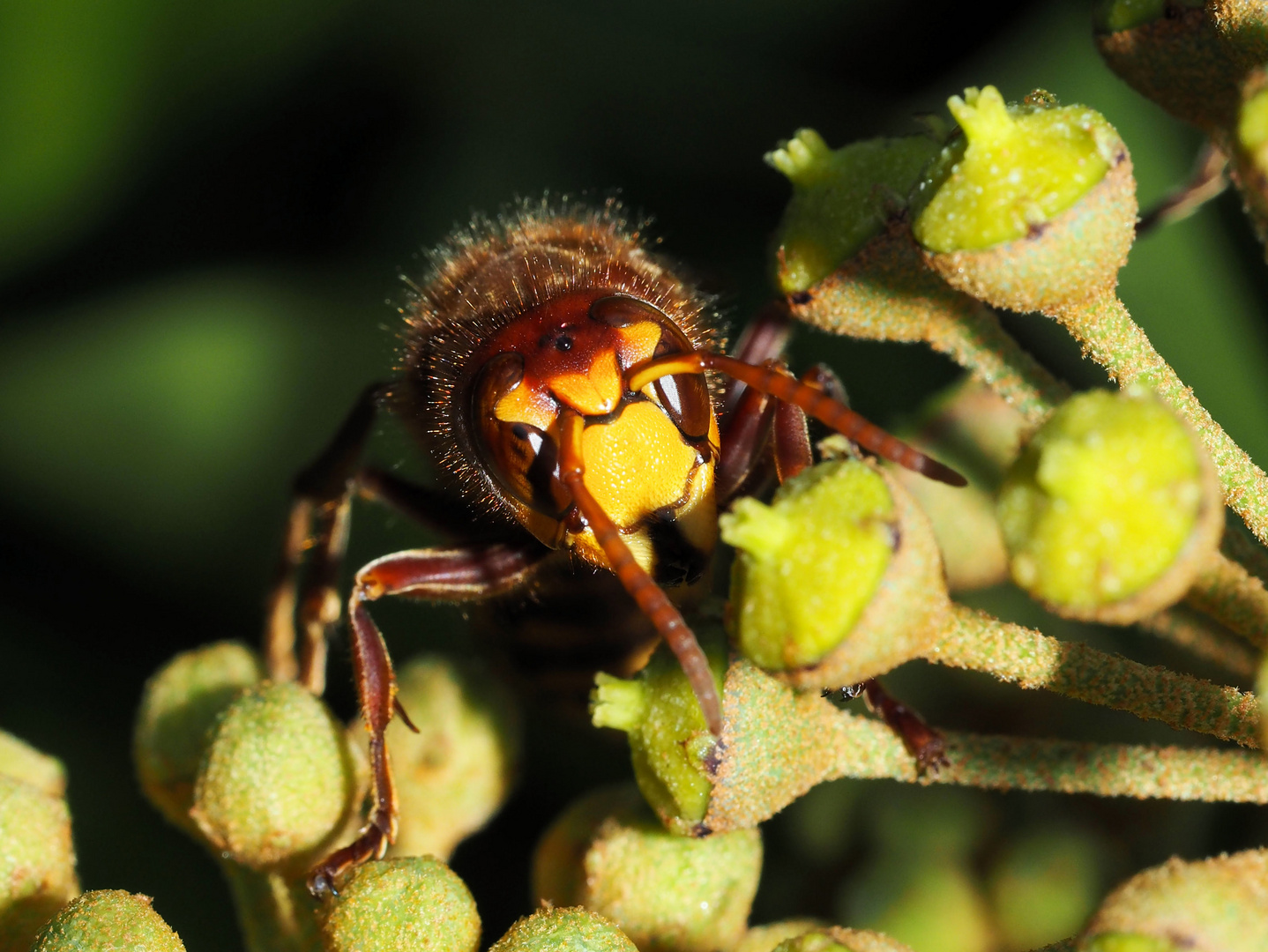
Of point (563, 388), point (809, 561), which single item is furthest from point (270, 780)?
point (809, 561)

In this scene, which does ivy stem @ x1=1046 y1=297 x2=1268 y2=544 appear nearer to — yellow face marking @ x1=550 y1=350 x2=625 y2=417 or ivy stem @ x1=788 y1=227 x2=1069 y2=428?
ivy stem @ x1=788 y1=227 x2=1069 y2=428

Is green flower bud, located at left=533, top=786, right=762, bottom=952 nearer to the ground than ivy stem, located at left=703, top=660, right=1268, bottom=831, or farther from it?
nearer to the ground

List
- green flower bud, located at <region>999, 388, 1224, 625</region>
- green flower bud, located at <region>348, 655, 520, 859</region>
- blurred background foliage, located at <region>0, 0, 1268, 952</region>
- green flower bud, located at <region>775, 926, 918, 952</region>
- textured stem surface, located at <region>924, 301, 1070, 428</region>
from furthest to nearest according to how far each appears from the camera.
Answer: blurred background foliage, located at <region>0, 0, 1268, 952</region> < green flower bud, located at <region>348, 655, 520, 859</region> < textured stem surface, located at <region>924, 301, 1070, 428</region> < green flower bud, located at <region>775, 926, 918, 952</region> < green flower bud, located at <region>999, 388, 1224, 625</region>

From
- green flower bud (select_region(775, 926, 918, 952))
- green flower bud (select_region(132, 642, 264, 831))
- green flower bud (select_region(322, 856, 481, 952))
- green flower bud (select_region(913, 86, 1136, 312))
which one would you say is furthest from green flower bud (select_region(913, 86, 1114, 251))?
green flower bud (select_region(132, 642, 264, 831))

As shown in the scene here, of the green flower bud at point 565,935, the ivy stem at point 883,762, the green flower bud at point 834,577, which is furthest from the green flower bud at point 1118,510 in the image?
the green flower bud at point 565,935

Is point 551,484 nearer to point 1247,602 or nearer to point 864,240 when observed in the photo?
point 864,240

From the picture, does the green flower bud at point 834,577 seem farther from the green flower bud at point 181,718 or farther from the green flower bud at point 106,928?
the green flower bud at point 181,718

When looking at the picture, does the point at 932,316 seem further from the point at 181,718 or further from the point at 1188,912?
the point at 181,718
